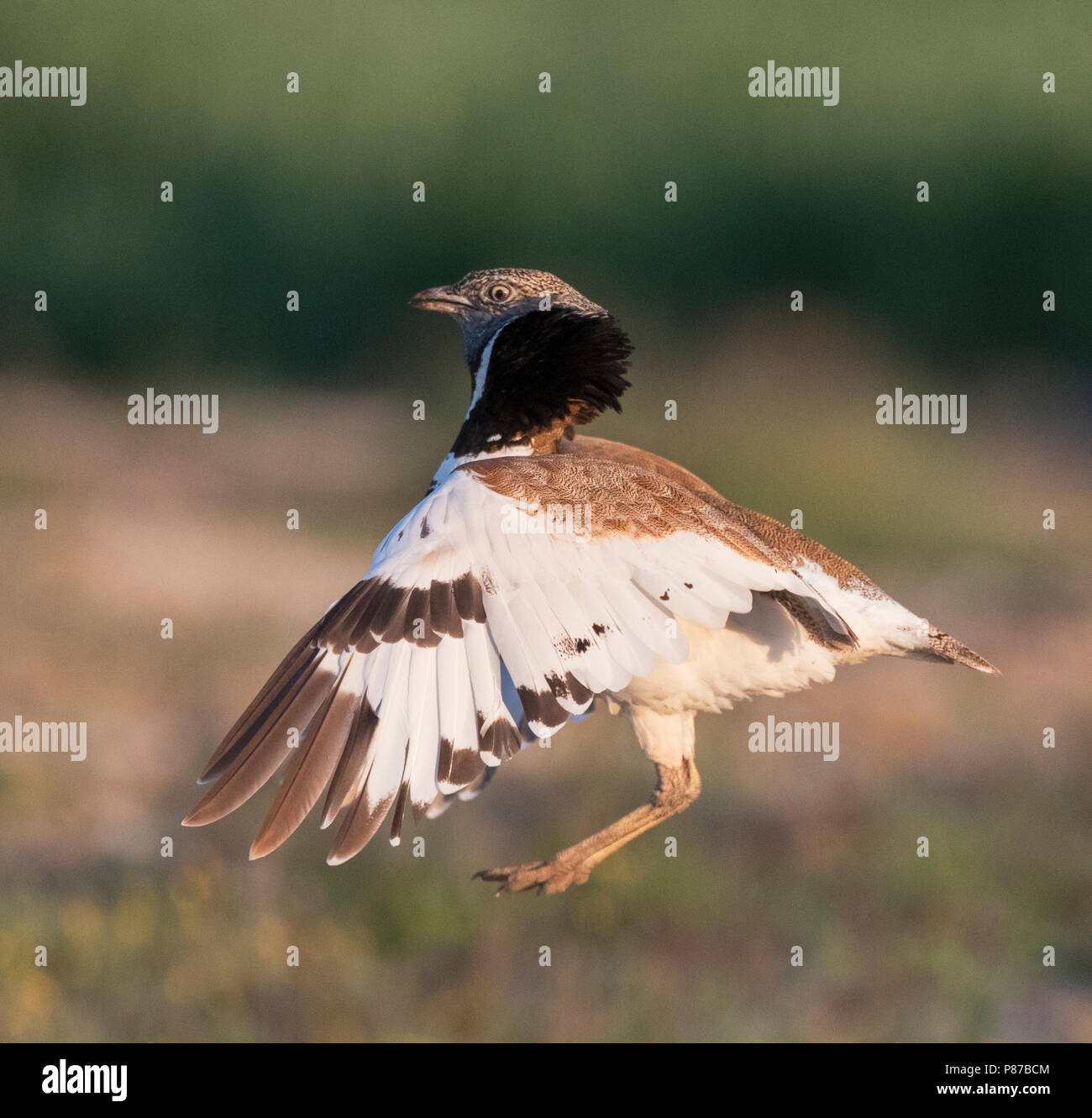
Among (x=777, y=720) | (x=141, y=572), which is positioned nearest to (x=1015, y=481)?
(x=777, y=720)

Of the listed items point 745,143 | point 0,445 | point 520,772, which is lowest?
point 520,772

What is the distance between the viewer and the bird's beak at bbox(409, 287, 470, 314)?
463cm

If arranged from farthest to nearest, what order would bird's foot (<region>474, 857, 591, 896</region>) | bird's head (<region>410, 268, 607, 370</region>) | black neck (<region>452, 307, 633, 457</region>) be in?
bird's head (<region>410, 268, 607, 370</region>)
black neck (<region>452, 307, 633, 457</region>)
bird's foot (<region>474, 857, 591, 896</region>)

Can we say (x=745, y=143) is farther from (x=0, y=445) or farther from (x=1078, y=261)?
(x=0, y=445)

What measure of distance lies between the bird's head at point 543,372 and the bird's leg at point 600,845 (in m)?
1.11

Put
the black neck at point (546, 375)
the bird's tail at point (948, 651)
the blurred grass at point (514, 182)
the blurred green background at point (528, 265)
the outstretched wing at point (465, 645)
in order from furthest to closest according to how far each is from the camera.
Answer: the blurred grass at point (514, 182)
the blurred green background at point (528, 265)
the black neck at point (546, 375)
the bird's tail at point (948, 651)
the outstretched wing at point (465, 645)

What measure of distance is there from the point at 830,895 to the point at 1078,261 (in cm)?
693

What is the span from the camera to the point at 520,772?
265 inches

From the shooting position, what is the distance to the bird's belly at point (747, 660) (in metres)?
4.05

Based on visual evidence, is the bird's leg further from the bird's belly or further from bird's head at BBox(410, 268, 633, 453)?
bird's head at BBox(410, 268, 633, 453)

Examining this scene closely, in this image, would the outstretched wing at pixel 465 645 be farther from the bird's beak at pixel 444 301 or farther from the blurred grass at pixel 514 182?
the blurred grass at pixel 514 182

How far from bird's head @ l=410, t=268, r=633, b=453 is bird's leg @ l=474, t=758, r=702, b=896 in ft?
3.64

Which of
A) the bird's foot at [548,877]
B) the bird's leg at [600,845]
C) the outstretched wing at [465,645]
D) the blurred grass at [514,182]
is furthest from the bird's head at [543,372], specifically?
the blurred grass at [514,182]

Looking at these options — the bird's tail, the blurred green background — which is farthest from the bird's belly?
the blurred green background
